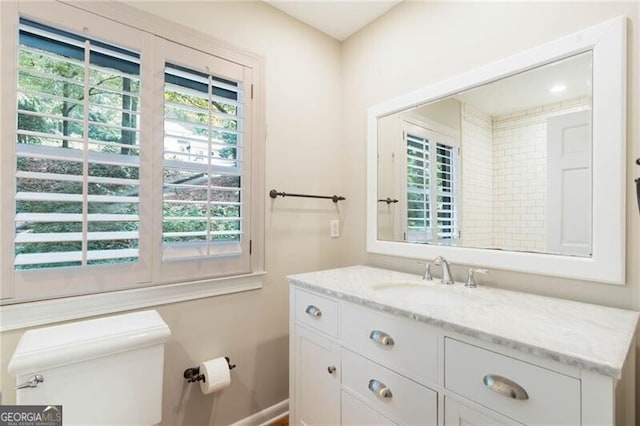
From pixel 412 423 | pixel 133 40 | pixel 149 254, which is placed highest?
pixel 133 40

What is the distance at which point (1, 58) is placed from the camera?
1.10 metres

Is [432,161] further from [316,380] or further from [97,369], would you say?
[97,369]

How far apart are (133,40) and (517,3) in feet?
5.61

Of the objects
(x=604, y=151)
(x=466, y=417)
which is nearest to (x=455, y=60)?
(x=604, y=151)

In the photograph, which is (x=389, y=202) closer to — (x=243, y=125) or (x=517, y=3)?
(x=243, y=125)

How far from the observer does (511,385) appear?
32.5 inches

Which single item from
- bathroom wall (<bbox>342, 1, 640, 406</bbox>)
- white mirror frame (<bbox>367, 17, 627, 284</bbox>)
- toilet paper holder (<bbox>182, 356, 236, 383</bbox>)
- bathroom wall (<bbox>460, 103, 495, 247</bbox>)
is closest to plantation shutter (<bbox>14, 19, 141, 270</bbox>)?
toilet paper holder (<bbox>182, 356, 236, 383</bbox>)

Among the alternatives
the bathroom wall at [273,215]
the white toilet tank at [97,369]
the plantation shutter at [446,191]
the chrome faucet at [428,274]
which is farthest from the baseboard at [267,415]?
the plantation shutter at [446,191]

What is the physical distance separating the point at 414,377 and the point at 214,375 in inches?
38.3

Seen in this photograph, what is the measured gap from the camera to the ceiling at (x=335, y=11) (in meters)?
1.83

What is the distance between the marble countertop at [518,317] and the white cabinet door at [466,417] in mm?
215

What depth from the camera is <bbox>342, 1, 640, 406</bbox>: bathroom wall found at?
3.48 ft

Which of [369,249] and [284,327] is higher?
[369,249]

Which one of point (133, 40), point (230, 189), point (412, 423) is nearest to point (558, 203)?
point (412, 423)
